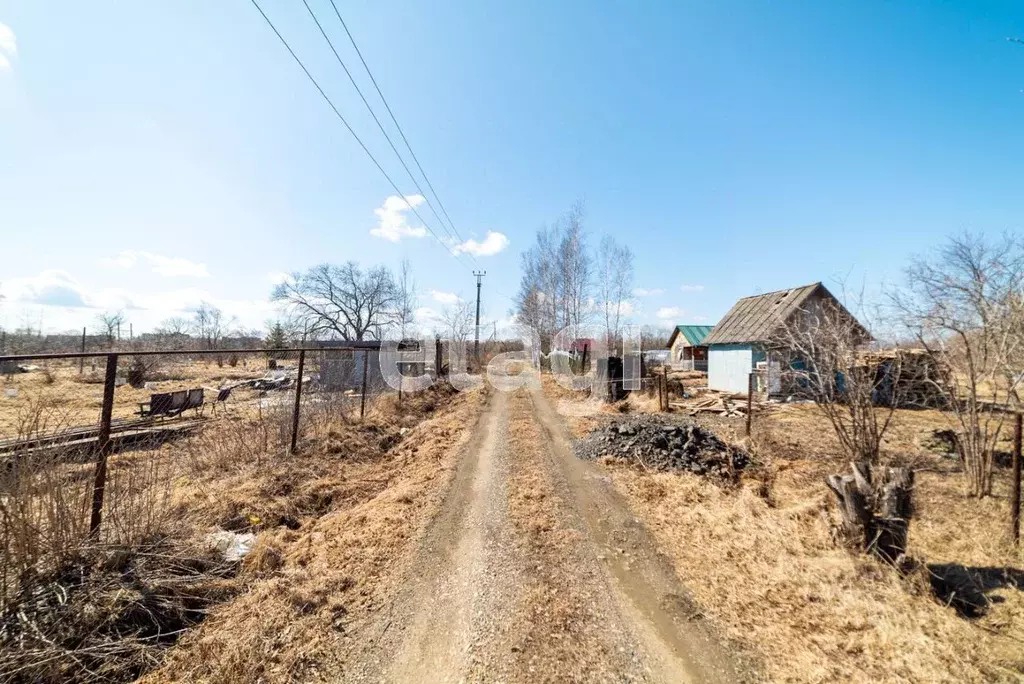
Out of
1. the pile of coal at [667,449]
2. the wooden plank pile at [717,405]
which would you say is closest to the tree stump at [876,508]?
the pile of coal at [667,449]

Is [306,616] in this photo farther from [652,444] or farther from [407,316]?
[407,316]

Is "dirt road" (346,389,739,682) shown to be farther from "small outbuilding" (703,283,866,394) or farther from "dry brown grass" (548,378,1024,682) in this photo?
"small outbuilding" (703,283,866,394)

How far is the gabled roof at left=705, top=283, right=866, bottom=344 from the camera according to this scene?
1736cm

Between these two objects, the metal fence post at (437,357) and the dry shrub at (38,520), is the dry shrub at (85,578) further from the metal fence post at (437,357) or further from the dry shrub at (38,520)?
the metal fence post at (437,357)

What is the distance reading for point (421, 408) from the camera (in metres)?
14.2

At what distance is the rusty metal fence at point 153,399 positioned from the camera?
139 inches

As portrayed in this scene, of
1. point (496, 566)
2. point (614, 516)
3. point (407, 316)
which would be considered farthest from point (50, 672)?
point (407, 316)

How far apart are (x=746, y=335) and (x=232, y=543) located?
64.5 feet

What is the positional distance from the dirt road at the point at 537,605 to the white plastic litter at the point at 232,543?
1954mm

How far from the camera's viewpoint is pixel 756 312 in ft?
62.8

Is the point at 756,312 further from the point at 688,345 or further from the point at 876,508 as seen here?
the point at 876,508

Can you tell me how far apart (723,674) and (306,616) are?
11.0ft

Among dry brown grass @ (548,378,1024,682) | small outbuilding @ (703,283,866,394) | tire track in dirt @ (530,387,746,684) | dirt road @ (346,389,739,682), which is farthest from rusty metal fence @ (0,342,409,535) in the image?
small outbuilding @ (703,283,866,394)

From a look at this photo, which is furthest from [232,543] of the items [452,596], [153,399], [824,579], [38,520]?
[153,399]
